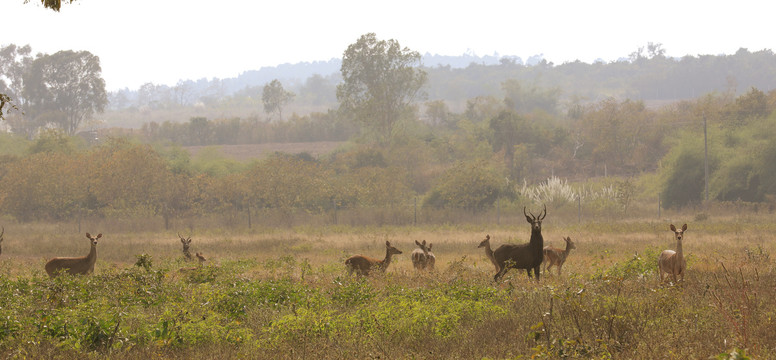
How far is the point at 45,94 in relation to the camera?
90.5 m

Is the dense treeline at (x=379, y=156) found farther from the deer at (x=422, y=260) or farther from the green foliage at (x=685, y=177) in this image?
the deer at (x=422, y=260)

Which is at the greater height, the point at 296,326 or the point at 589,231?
the point at 296,326

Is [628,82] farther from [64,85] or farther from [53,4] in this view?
[53,4]

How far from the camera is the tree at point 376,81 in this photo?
72.1m

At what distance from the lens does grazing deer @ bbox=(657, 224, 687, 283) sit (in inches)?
504

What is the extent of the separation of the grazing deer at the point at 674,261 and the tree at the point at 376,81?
194 ft

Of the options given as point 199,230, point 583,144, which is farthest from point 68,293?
point 583,144

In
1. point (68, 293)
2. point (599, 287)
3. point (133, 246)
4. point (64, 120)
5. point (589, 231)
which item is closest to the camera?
point (68, 293)

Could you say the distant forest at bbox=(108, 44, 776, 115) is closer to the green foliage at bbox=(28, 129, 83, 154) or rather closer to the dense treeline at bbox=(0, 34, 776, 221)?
the dense treeline at bbox=(0, 34, 776, 221)

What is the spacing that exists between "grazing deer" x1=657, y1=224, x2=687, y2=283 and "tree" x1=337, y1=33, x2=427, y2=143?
59.2 meters

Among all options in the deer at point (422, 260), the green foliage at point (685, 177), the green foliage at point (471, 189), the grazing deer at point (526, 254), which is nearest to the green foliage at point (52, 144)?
the green foliage at point (471, 189)

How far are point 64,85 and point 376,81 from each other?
45924 mm

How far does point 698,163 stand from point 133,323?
45513 millimetres

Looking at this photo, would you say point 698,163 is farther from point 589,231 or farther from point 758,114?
point 589,231
